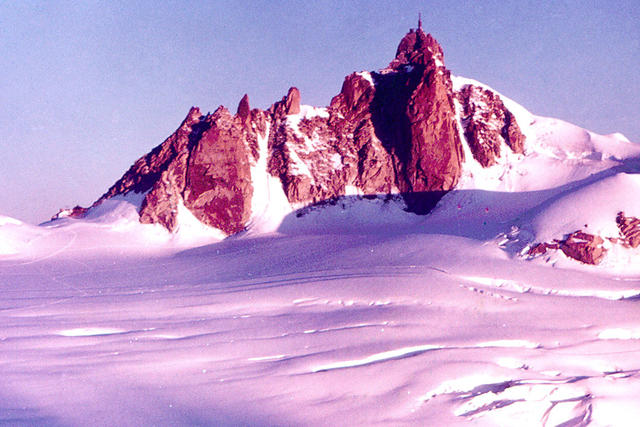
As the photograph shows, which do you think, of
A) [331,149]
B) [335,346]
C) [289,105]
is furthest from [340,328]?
[289,105]

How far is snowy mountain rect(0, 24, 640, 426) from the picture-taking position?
6102mm

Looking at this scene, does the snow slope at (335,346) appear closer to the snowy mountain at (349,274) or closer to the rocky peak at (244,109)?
the snowy mountain at (349,274)

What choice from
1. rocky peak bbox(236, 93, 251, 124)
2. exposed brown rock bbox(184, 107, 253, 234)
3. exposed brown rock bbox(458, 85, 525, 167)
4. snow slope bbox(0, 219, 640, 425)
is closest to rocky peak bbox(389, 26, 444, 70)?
exposed brown rock bbox(458, 85, 525, 167)

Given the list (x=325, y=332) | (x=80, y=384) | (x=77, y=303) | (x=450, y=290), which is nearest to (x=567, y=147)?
(x=450, y=290)

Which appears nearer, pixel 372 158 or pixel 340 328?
pixel 340 328

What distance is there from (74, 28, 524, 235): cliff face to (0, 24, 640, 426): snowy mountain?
0.14 m

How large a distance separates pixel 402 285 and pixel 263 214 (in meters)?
17.7

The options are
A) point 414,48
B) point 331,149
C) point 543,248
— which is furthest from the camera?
point 414,48

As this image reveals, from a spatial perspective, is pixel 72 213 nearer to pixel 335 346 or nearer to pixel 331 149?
pixel 331 149

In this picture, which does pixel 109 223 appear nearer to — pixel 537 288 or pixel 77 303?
pixel 77 303

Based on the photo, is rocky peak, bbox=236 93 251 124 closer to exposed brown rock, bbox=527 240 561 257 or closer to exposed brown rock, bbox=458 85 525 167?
exposed brown rock, bbox=458 85 525 167

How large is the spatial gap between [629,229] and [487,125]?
16398 millimetres

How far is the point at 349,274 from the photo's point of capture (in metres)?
14.8

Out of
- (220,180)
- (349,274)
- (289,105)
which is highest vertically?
(289,105)
